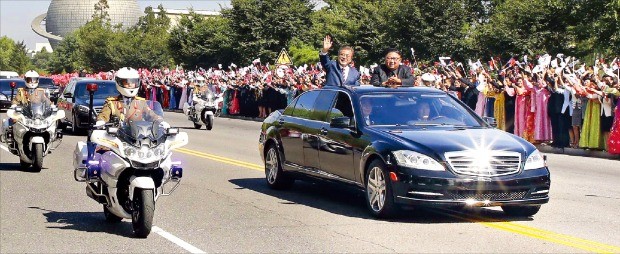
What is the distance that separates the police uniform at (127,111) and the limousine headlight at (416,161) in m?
2.36

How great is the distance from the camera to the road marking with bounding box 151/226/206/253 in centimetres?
930

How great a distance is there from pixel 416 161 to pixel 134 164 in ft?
8.86

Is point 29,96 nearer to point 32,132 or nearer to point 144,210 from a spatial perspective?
point 32,132

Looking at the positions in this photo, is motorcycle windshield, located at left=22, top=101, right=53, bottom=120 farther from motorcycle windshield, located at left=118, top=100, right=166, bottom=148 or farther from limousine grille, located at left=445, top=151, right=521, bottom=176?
limousine grille, located at left=445, top=151, right=521, bottom=176

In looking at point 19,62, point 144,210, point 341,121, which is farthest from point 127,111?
point 19,62

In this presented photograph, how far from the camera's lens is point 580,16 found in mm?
37125

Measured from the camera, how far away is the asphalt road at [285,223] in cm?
943

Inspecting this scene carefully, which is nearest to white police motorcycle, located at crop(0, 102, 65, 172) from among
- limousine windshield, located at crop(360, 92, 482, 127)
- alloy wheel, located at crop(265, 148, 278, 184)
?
alloy wheel, located at crop(265, 148, 278, 184)

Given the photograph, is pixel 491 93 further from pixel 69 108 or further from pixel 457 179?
pixel 457 179

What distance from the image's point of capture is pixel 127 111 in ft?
33.8

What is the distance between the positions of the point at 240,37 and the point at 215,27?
8.25 metres

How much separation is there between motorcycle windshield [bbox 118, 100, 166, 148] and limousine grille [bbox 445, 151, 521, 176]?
9.05 feet

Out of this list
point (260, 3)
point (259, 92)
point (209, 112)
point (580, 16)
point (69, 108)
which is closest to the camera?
point (69, 108)

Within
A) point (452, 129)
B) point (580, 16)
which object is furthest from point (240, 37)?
point (452, 129)
